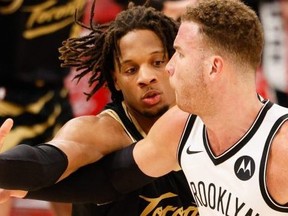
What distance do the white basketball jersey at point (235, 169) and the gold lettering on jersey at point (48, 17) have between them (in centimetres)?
135

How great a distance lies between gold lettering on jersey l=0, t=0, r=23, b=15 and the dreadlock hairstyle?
2.19ft

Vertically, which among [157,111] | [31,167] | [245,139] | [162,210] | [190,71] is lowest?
[162,210]

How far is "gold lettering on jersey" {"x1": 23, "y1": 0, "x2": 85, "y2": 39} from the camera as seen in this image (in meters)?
3.60

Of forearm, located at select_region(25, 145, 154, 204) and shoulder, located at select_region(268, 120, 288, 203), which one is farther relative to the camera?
forearm, located at select_region(25, 145, 154, 204)

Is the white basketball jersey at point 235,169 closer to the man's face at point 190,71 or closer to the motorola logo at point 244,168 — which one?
the motorola logo at point 244,168

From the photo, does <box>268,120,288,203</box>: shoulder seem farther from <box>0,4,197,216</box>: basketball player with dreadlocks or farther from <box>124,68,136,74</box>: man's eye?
<box>124,68,136,74</box>: man's eye

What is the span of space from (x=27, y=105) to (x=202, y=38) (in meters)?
1.51

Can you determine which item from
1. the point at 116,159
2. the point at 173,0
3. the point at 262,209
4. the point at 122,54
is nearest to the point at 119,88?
the point at 122,54

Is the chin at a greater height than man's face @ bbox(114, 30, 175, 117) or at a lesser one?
lesser

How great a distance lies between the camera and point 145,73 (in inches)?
107

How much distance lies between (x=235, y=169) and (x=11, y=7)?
1598mm

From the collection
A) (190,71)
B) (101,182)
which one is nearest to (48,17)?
(101,182)

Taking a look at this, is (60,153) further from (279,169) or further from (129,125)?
(279,169)

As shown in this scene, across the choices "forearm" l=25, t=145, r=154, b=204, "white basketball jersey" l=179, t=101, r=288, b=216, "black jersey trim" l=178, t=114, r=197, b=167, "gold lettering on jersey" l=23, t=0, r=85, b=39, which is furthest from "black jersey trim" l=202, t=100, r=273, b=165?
"gold lettering on jersey" l=23, t=0, r=85, b=39
